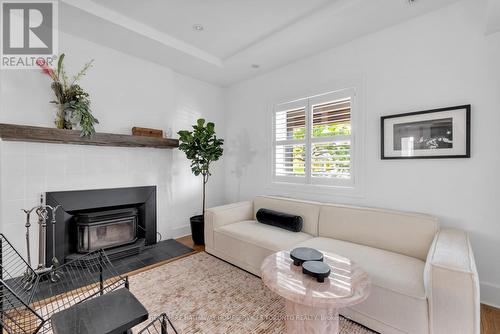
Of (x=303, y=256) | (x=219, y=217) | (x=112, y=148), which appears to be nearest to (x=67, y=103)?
(x=112, y=148)

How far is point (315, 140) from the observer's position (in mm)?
3168

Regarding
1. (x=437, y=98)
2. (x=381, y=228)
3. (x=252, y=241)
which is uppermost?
(x=437, y=98)

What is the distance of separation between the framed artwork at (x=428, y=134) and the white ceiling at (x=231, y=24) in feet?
3.44

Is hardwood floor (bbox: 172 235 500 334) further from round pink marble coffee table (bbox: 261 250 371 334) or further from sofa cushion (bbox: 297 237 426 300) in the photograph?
round pink marble coffee table (bbox: 261 250 371 334)

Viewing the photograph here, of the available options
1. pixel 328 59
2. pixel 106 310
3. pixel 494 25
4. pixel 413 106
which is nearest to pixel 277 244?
pixel 106 310

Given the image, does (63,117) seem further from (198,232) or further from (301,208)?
(301,208)

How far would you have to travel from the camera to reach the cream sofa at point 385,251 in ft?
4.48

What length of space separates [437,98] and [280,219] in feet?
6.87

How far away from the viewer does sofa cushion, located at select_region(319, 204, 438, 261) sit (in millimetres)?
2051

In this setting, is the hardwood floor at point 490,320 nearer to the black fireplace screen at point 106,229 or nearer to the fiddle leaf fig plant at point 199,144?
the fiddle leaf fig plant at point 199,144

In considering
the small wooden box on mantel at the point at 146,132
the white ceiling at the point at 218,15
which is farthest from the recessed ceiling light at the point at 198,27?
the small wooden box on mantel at the point at 146,132

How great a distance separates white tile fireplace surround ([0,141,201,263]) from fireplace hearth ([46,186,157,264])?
0.38 ft

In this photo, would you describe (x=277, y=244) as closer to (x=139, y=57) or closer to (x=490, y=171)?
(x=490, y=171)

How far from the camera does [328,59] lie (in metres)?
3.01
